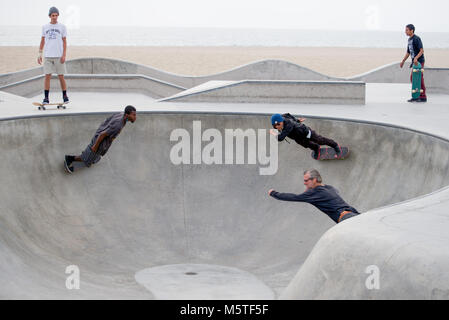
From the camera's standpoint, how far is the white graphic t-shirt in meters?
11.4

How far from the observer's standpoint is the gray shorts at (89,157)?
9.66m

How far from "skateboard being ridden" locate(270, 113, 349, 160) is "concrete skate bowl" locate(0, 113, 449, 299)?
24 centimetres

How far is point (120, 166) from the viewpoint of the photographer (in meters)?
10.4

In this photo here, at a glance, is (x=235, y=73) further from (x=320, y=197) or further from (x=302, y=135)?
(x=320, y=197)

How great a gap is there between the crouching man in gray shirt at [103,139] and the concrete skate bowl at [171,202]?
10.3 inches

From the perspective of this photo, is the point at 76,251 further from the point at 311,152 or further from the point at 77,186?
the point at 311,152

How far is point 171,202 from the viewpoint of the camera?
32.6ft

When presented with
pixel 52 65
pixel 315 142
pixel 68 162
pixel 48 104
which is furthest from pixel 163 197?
pixel 52 65

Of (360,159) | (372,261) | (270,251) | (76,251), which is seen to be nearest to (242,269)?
(270,251)

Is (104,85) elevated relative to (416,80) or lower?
elevated

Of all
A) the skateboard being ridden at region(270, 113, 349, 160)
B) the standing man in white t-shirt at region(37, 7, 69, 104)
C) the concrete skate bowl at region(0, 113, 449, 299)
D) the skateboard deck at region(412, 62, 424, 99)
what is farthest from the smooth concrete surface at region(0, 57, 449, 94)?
the skateboard being ridden at region(270, 113, 349, 160)

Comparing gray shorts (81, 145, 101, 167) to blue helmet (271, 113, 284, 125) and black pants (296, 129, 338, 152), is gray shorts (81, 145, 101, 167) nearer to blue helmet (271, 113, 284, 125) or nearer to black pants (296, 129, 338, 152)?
blue helmet (271, 113, 284, 125)

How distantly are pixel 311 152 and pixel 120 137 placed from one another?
3.35 m

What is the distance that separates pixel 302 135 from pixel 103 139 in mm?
3076
